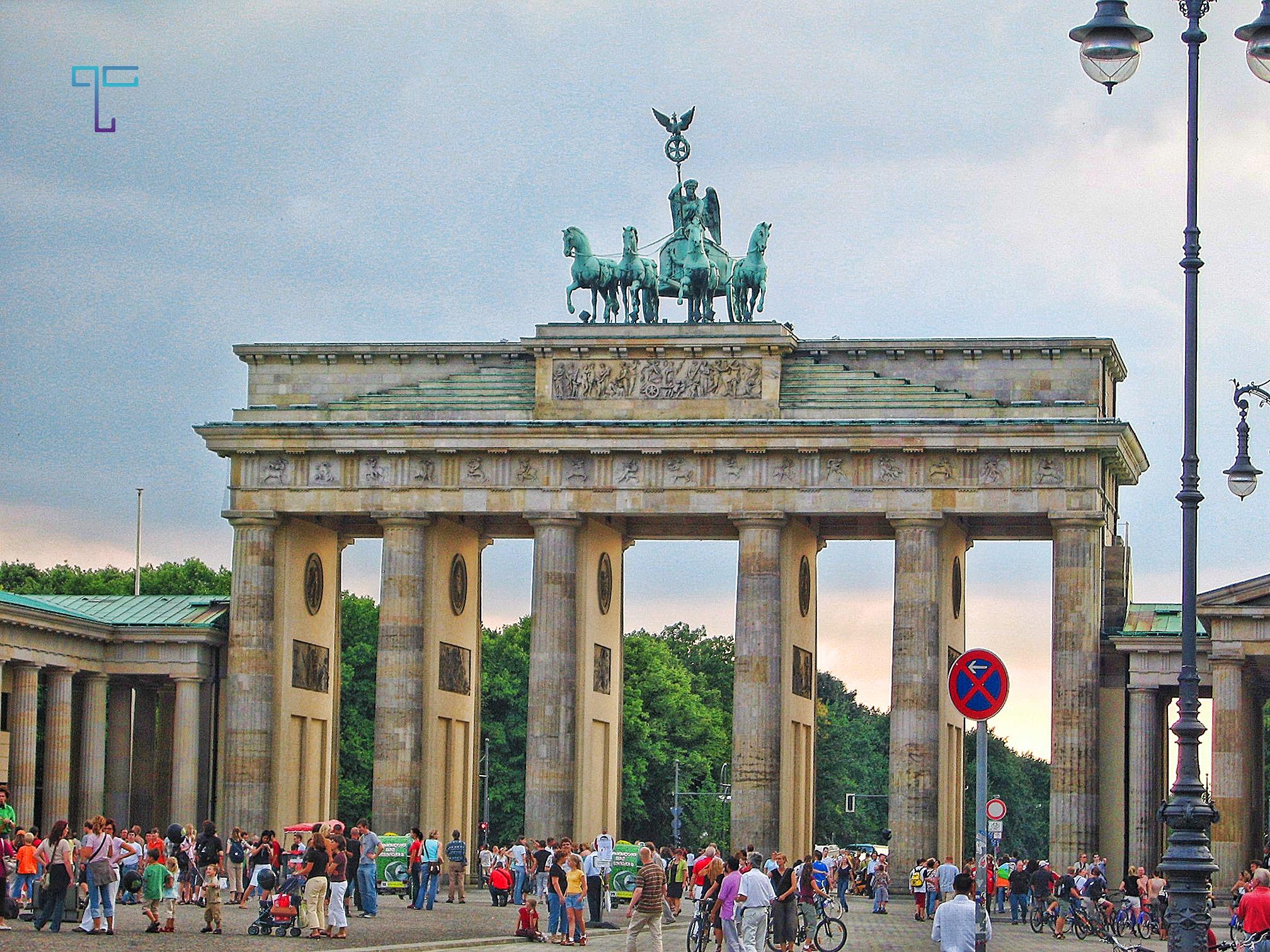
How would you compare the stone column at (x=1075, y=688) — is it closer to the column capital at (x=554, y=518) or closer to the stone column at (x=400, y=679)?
the column capital at (x=554, y=518)

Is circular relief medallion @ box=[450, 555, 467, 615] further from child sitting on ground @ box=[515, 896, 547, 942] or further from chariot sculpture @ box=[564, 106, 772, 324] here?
child sitting on ground @ box=[515, 896, 547, 942]

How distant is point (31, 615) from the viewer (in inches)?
3029

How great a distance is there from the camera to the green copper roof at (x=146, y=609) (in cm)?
8456

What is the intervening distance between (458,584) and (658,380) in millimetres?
10831

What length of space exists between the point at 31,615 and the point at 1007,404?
31.3 m

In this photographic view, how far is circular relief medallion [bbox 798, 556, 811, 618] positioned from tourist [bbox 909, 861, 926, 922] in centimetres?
1210

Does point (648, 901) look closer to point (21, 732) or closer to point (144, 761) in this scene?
point (21, 732)

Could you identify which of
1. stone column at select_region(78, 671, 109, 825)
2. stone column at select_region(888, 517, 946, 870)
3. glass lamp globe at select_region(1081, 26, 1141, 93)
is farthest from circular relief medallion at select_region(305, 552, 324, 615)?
glass lamp globe at select_region(1081, 26, 1141, 93)

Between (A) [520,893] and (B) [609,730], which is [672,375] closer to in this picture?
(B) [609,730]

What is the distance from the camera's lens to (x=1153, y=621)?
265ft

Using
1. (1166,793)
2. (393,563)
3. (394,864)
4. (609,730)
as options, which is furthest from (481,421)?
(1166,793)

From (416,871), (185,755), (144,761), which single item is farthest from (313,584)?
(416,871)

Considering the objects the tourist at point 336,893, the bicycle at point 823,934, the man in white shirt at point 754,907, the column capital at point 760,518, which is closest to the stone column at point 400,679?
the column capital at point 760,518

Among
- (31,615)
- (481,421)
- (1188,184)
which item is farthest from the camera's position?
(481,421)
